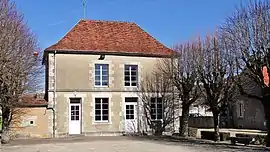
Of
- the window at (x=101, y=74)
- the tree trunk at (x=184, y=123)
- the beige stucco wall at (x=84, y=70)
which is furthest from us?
the window at (x=101, y=74)

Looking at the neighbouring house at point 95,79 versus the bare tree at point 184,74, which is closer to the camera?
the bare tree at point 184,74

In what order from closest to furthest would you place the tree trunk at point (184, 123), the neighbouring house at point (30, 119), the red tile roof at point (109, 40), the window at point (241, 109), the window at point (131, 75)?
1. the neighbouring house at point (30, 119)
2. the tree trunk at point (184, 123)
3. the red tile roof at point (109, 40)
4. the window at point (131, 75)
5. the window at point (241, 109)

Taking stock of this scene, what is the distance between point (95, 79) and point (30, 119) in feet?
16.5

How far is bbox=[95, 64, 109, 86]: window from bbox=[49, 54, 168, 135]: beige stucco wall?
0.28 meters

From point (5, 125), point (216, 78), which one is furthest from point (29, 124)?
point (216, 78)

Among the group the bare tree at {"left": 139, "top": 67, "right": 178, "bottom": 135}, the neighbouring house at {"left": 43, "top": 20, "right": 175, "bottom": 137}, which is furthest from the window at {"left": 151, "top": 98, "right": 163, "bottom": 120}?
the neighbouring house at {"left": 43, "top": 20, "right": 175, "bottom": 137}

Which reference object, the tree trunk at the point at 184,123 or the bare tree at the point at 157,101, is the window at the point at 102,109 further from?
the tree trunk at the point at 184,123

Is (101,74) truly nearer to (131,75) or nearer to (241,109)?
(131,75)

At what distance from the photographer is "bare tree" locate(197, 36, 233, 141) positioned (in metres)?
22.0

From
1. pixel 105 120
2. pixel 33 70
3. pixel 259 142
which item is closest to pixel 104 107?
pixel 105 120

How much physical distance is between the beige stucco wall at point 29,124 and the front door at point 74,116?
5.51ft

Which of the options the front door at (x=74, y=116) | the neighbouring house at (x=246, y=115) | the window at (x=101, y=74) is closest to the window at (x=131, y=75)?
the window at (x=101, y=74)

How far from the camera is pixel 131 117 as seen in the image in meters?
28.2

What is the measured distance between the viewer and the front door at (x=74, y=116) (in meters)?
26.7
